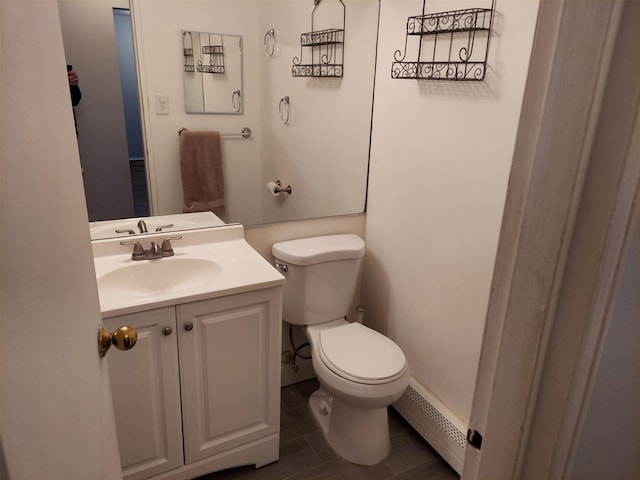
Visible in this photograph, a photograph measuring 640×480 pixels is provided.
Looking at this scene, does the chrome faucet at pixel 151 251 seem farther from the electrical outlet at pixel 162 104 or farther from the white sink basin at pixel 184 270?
the electrical outlet at pixel 162 104

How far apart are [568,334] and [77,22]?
5.67 ft

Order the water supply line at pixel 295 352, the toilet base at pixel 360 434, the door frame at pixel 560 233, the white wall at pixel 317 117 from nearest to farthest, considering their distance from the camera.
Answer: the door frame at pixel 560 233 → the toilet base at pixel 360 434 → the white wall at pixel 317 117 → the water supply line at pixel 295 352

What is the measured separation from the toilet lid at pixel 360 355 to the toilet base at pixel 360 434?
0.65 ft

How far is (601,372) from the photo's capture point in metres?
0.55

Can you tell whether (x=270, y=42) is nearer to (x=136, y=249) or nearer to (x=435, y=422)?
(x=136, y=249)

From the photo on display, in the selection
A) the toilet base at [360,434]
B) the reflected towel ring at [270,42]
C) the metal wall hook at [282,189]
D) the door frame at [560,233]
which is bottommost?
the toilet base at [360,434]

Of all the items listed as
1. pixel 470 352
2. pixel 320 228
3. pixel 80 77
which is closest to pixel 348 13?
pixel 320 228

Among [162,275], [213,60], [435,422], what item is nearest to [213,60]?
[213,60]

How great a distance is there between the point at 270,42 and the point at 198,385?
4.58 ft

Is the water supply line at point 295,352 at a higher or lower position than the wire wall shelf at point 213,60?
lower

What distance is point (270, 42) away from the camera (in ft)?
6.12

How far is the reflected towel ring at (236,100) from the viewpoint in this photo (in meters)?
1.86

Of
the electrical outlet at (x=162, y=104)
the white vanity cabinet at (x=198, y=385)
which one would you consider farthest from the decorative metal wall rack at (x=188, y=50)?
the white vanity cabinet at (x=198, y=385)

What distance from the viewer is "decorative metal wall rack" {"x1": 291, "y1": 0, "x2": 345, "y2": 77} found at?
1.97 metres
